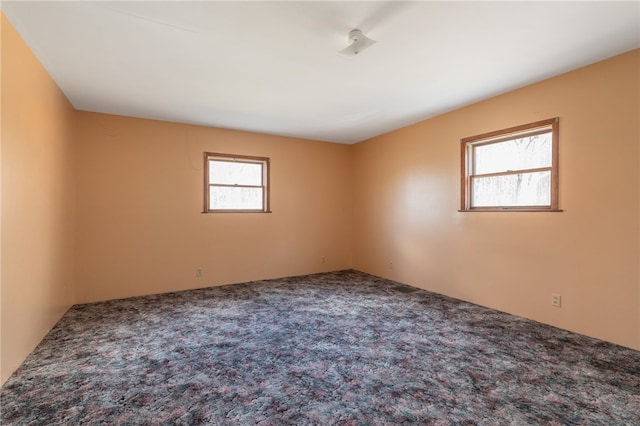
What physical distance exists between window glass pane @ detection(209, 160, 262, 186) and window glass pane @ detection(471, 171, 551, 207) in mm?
3415

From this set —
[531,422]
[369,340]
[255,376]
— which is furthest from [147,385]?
[531,422]

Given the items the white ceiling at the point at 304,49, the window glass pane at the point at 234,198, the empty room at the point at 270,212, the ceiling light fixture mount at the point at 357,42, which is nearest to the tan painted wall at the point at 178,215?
the empty room at the point at 270,212

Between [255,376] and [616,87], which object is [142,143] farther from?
[616,87]

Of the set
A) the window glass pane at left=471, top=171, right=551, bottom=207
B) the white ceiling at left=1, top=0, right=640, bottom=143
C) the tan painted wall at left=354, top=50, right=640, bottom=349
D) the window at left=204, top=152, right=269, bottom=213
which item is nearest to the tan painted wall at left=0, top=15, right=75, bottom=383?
the white ceiling at left=1, top=0, right=640, bottom=143

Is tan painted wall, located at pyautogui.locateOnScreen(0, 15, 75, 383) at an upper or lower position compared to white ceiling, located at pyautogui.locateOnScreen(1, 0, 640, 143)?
lower

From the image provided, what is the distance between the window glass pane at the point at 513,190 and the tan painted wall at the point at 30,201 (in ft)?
15.2

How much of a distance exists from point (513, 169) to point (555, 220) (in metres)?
0.75

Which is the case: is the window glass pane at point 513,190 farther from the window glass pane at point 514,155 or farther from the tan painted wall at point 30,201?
the tan painted wall at point 30,201

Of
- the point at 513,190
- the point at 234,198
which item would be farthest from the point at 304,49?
the point at 234,198

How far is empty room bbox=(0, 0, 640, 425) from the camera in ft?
6.65

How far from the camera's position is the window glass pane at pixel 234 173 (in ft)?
16.1

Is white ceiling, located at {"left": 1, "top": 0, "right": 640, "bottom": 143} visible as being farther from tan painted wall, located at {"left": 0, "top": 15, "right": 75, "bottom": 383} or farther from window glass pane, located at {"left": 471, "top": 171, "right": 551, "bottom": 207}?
window glass pane, located at {"left": 471, "top": 171, "right": 551, "bottom": 207}

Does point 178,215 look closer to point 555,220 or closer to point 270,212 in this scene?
point 270,212

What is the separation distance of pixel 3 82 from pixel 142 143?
2.35 meters
